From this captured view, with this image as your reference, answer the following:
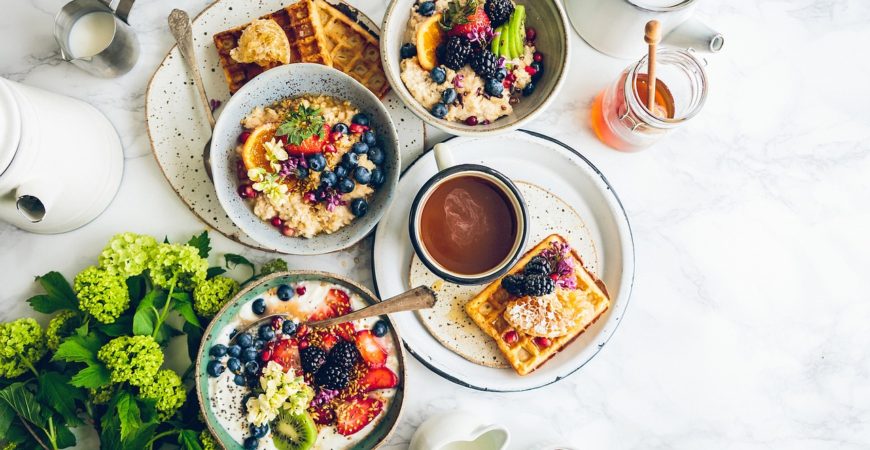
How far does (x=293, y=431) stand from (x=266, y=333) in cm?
33

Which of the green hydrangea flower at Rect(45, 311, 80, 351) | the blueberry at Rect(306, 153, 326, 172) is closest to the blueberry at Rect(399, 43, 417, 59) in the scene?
the blueberry at Rect(306, 153, 326, 172)

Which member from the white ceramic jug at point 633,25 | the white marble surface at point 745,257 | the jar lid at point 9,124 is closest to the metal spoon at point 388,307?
the white marble surface at point 745,257

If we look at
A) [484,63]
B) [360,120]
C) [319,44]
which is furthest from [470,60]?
[319,44]

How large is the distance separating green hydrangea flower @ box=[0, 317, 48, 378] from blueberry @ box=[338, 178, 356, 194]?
107 cm

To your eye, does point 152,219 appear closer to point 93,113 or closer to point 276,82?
point 93,113

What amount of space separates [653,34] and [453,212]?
83 cm

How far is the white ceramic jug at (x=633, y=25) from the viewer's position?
1.97 metres

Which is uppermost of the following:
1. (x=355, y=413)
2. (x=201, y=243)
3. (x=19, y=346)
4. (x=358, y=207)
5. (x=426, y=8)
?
(x=426, y=8)

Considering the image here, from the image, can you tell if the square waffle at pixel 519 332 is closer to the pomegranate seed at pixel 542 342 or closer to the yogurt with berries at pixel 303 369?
the pomegranate seed at pixel 542 342

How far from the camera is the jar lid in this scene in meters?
1.65

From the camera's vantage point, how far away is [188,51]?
6.79ft

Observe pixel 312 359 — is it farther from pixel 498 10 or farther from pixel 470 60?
pixel 498 10

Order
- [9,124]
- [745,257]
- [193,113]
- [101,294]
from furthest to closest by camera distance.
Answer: [745,257] < [193,113] < [101,294] < [9,124]

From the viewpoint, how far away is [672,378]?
2.38m
